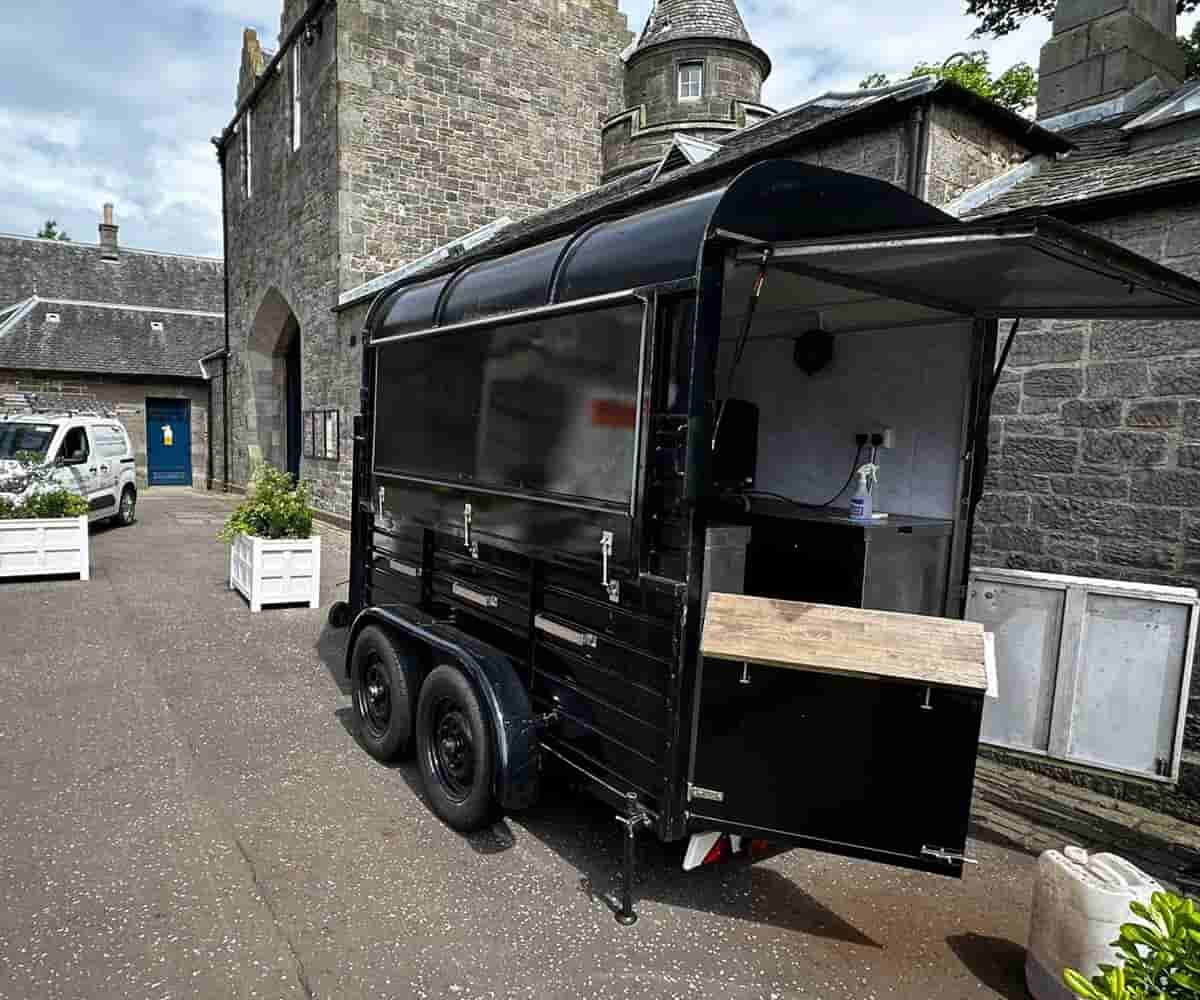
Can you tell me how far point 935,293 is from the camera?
13.1 ft

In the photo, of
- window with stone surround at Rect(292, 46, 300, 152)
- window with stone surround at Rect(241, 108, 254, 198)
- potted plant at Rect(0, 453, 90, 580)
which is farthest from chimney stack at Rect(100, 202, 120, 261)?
potted plant at Rect(0, 453, 90, 580)

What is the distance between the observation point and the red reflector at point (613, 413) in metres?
3.19

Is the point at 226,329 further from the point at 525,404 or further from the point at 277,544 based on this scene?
the point at 525,404

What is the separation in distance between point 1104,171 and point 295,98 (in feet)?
54.2

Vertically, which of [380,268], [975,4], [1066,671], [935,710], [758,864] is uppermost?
[975,4]

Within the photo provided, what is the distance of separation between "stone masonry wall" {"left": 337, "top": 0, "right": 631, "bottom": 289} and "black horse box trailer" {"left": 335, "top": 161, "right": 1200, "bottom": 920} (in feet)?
37.2

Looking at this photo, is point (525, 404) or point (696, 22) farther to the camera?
point (696, 22)

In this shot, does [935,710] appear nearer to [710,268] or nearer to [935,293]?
[710,268]

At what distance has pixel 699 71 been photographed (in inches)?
873

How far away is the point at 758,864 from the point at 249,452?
19992mm

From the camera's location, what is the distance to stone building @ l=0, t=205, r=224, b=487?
2311cm

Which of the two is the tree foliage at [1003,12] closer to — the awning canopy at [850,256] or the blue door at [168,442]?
the awning canopy at [850,256]

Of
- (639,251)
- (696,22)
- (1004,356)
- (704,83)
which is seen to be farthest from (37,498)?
(696,22)

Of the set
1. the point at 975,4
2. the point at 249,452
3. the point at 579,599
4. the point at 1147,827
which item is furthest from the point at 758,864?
the point at 975,4
